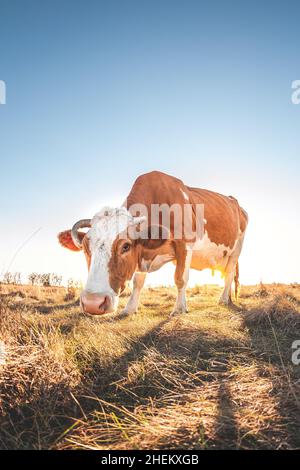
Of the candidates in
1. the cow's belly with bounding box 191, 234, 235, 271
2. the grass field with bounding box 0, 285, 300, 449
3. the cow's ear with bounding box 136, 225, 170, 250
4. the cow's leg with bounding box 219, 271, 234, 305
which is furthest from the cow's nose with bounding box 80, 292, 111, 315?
the cow's leg with bounding box 219, 271, 234, 305

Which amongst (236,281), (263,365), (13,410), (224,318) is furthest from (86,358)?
(236,281)

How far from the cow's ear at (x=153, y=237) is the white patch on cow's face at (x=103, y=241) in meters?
0.27

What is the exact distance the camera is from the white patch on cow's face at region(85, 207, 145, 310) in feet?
14.4

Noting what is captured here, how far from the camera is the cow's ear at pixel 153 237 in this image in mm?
5633

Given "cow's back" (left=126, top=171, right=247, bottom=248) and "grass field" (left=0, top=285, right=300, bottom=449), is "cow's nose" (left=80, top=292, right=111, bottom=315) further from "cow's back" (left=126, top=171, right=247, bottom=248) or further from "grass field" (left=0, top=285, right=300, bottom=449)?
"cow's back" (left=126, top=171, right=247, bottom=248)

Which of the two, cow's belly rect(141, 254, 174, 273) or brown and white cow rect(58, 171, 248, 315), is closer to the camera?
brown and white cow rect(58, 171, 248, 315)

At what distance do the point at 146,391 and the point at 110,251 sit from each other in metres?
2.39

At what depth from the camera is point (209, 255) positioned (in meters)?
9.10

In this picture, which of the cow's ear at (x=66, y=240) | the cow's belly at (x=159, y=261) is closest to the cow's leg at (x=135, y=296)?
the cow's belly at (x=159, y=261)

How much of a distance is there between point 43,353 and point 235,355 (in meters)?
1.76

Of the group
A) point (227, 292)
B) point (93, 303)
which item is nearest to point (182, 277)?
point (227, 292)

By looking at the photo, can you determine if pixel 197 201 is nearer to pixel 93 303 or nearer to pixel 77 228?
pixel 77 228
